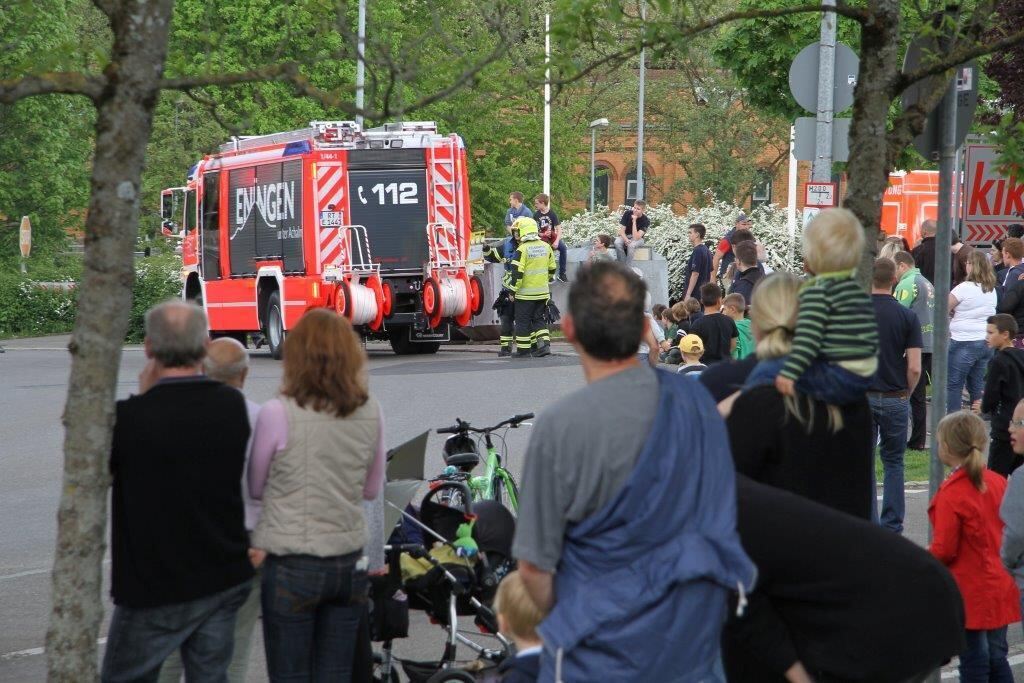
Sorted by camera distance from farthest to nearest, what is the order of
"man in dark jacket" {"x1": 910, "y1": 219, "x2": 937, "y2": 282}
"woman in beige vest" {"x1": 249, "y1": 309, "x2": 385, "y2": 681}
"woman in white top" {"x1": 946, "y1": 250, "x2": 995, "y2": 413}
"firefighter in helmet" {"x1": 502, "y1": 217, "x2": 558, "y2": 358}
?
"firefighter in helmet" {"x1": 502, "y1": 217, "x2": 558, "y2": 358} < "man in dark jacket" {"x1": 910, "y1": 219, "x2": 937, "y2": 282} < "woman in white top" {"x1": 946, "y1": 250, "x2": 995, "y2": 413} < "woman in beige vest" {"x1": 249, "y1": 309, "x2": 385, "y2": 681}

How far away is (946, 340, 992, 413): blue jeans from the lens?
551 inches

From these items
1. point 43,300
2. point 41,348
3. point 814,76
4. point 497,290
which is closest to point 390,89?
point 814,76

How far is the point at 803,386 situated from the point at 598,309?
4.12 ft

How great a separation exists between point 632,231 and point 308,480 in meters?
23.6

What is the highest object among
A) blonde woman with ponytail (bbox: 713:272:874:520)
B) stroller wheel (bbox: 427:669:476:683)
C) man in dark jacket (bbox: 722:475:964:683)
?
blonde woman with ponytail (bbox: 713:272:874:520)

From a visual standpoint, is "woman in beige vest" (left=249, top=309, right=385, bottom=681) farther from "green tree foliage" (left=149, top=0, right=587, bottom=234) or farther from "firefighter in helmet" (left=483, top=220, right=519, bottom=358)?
"firefighter in helmet" (left=483, top=220, right=519, bottom=358)

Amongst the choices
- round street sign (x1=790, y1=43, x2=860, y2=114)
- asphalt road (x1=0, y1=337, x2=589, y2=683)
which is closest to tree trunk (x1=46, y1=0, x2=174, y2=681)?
asphalt road (x1=0, y1=337, x2=589, y2=683)

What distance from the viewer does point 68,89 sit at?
4637mm

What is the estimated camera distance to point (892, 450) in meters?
9.99

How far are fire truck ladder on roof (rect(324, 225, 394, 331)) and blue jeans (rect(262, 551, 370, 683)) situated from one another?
16.8 meters

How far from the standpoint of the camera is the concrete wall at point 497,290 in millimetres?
25359

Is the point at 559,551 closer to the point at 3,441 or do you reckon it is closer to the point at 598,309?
the point at 598,309

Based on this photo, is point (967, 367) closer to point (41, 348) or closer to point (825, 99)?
point (825, 99)

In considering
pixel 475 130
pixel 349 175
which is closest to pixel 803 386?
pixel 349 175
